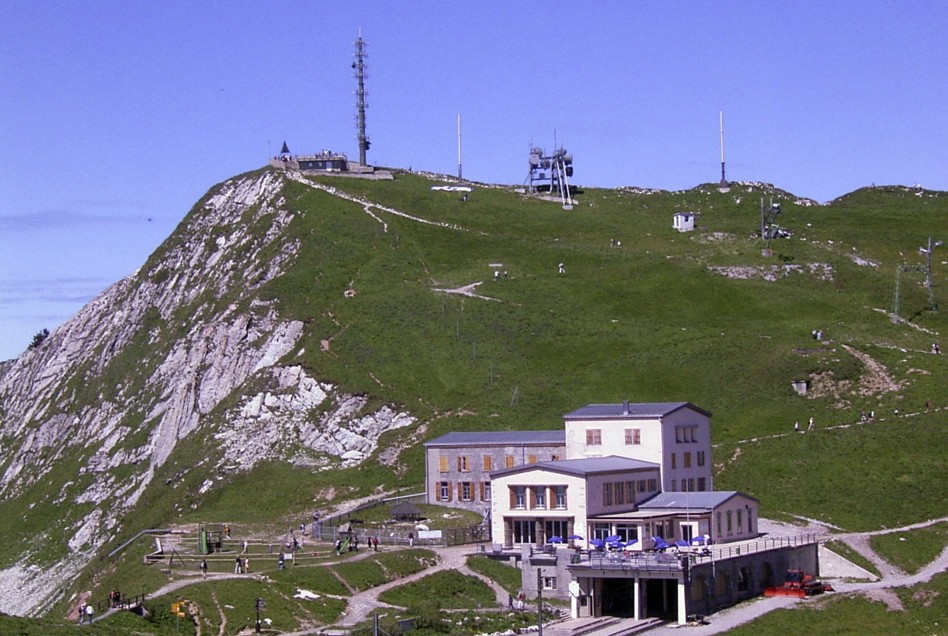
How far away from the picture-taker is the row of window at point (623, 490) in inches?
3378

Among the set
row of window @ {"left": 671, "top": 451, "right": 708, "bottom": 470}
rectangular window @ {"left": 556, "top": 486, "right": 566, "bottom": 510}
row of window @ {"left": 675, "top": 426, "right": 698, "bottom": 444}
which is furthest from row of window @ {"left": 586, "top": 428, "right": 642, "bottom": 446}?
rectangular window @ {"left": 556, "top": 486, "right": 566, "bottom": 510}

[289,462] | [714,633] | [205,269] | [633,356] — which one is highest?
[205,269]

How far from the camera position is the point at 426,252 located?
541 ft

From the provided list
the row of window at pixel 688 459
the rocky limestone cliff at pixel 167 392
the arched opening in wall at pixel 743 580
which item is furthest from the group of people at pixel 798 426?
the arched opening in wall at pixel 743 580

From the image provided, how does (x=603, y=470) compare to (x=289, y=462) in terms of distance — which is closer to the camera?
(x=603, y=470)

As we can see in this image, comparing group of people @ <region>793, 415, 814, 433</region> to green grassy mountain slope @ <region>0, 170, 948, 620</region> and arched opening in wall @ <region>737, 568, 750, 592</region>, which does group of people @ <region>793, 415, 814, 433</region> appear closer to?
green grassy mountain slope @ <region>0, 170, 948, 620</region>

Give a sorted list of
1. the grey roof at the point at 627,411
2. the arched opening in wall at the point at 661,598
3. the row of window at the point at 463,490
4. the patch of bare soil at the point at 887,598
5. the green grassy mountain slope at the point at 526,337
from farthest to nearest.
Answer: the green grassy mountain slope at the point at 526,337 < the row of window at the point at 463,490 < the grey roof at the point at 627,411 < the patch of bare soil at the point at 887,598 < the arched opening in wall at the point at 661,598

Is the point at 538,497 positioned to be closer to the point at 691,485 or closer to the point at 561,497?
the point at 561,497

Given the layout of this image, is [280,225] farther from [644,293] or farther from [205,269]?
[644,293]

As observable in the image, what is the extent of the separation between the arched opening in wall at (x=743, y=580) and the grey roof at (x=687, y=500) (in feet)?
16.3

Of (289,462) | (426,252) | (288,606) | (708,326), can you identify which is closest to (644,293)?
(708,326)

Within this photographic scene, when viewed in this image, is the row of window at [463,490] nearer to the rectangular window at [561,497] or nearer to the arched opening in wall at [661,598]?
the rectangular window at [561,497]

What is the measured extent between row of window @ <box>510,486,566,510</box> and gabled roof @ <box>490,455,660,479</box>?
1103 millimetres

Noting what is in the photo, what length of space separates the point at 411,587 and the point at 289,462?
44.1 m
